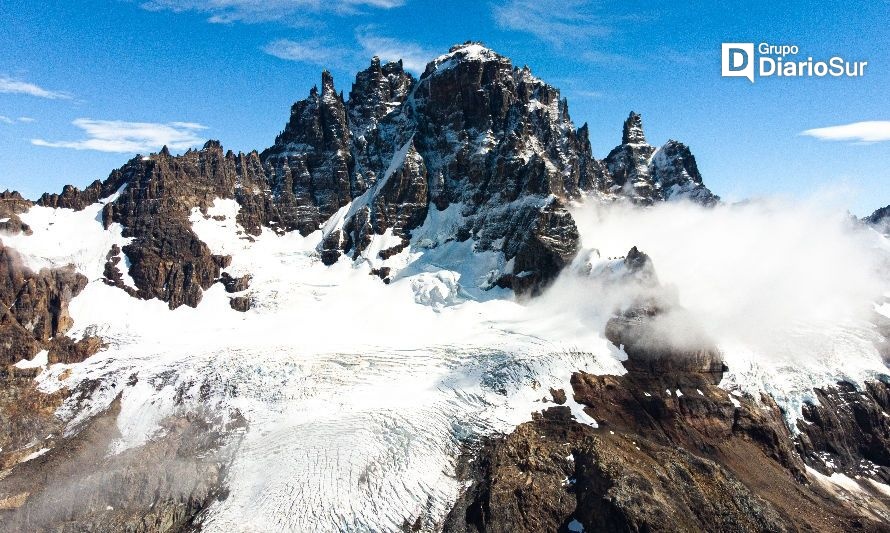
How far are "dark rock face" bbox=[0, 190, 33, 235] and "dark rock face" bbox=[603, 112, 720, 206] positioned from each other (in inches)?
5318

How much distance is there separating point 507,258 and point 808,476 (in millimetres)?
60878

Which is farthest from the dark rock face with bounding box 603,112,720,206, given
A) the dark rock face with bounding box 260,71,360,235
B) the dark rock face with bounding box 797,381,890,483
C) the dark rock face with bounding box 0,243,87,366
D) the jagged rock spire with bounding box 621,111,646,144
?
the dark rock face with bounding box 0,243,87,366

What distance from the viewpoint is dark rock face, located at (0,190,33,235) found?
95000 millimetres

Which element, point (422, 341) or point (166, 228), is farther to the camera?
point (166, 228)

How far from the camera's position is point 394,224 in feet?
412

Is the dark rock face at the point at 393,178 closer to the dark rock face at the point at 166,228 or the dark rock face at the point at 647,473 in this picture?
the dark rock face at the point at 166,228

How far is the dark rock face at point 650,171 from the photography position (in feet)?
516

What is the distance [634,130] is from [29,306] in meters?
157

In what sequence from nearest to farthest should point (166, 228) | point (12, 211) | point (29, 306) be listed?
point (29, 306), point (12, 211), point (166, 228)

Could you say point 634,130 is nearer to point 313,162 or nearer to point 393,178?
point 393,178

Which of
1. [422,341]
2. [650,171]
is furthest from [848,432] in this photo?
[650,171]

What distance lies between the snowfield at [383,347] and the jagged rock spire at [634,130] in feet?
136

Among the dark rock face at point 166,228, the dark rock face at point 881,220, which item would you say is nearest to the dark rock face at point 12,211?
the dark rock face at point 166,228

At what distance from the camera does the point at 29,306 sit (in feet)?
280
